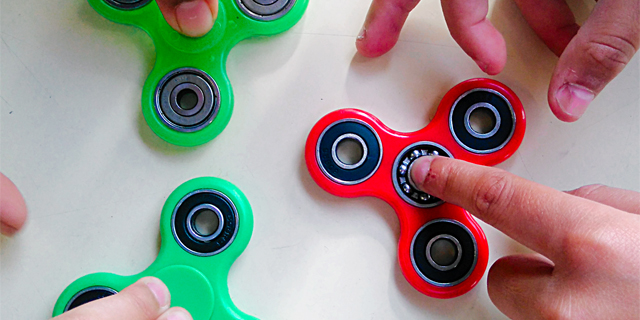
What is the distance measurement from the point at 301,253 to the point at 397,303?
180mm

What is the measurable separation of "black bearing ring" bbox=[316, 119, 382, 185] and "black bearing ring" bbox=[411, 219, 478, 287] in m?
0.13

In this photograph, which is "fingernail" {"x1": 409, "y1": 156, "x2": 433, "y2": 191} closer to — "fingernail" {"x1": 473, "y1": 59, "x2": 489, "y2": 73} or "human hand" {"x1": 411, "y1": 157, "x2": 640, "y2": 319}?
"human hand" {"x1": 411, "y1": 157, "x2": 640, "y2": 319}

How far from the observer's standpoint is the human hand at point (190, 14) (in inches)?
24.7

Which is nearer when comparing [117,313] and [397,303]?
[117,313]

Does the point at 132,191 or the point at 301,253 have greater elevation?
the point at 132,191

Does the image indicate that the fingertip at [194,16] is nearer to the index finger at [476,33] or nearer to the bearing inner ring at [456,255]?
the index finger at [476,33]

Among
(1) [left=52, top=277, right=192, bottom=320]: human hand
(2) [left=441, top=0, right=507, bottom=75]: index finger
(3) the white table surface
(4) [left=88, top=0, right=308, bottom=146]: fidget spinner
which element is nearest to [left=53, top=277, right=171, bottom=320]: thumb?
(1) [left=52, top=277, right=192, bottom=320]: human hand

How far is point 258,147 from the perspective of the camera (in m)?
0.73

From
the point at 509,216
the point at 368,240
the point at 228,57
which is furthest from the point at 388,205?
the point at 228,57

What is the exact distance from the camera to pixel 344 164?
701 millimetres

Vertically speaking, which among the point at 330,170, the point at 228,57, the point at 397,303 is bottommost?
the point at 397,303

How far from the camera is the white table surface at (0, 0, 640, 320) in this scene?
0.72 metres

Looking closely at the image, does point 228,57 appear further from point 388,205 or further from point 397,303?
point 397,303

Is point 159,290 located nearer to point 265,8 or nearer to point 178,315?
point 178,315
